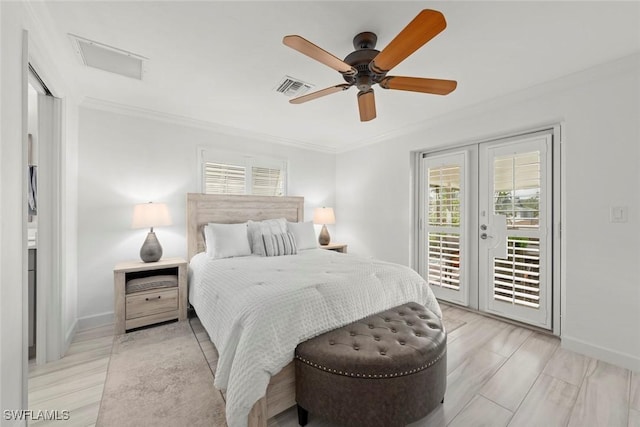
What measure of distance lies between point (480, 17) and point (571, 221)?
1938mm

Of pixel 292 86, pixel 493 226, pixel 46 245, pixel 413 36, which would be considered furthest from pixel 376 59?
pixel 46 245

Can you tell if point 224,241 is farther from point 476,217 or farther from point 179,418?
point 476,217

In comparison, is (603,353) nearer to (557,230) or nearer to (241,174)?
(557,230)

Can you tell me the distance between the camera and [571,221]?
2381 millimetres

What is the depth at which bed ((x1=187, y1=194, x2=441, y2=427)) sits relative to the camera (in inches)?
55.2

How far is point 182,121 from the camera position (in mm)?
3367

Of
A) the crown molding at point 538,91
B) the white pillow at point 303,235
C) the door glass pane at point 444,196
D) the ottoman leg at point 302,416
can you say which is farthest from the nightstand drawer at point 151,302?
the crown molding at point 538,91

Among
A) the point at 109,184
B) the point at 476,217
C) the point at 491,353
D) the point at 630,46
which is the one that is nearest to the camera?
the point at 630,46

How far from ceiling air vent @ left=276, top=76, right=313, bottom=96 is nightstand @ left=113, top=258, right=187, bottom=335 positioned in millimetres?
2144

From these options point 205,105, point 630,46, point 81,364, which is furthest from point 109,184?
point 630,46

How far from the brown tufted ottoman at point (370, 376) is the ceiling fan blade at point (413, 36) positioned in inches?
64.2

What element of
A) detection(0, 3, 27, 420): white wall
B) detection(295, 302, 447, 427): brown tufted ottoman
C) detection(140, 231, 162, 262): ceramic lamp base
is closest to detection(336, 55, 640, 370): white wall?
detection(295, 302, 447, 427): brown tufted ottoman

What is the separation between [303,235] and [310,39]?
2301 millimetres

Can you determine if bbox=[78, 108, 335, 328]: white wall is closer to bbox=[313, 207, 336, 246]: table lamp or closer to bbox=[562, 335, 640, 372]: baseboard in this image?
bbox=[313, 207, 336, 246]: table lamp
